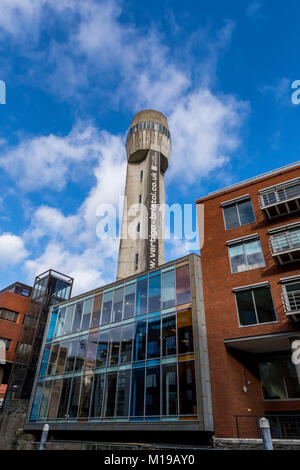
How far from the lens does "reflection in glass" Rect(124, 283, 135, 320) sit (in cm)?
2597

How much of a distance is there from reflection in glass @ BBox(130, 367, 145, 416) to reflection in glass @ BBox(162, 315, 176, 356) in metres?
2.29

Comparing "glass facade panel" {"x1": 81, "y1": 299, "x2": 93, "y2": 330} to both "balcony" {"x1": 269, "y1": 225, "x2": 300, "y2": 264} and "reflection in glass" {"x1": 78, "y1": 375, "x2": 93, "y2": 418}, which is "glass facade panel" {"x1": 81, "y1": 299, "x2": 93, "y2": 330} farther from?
"balcony" {"x1": 269, "y1": 225, "x2": 300, "y2": 264}

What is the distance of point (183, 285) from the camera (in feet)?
77.3

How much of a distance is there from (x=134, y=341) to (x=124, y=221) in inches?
1385

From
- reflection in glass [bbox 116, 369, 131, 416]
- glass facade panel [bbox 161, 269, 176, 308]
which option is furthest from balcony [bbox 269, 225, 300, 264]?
reflection in glass [bbox 116, 369, 131, 416]

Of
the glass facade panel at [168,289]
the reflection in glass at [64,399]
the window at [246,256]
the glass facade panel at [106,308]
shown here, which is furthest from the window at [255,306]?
the reflection in glass at [64,399]

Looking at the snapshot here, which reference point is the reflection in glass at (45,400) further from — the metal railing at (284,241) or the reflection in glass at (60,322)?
the metal railing at (284,241)

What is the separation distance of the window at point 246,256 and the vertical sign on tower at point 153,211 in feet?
78.3

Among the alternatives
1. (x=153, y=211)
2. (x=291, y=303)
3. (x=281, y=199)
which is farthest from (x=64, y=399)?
(x=153, y=211)

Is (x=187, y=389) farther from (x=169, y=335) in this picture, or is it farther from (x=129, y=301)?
(x=129, y=301)

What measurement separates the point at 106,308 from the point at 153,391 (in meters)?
9.18

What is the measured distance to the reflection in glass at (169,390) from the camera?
779 inches
